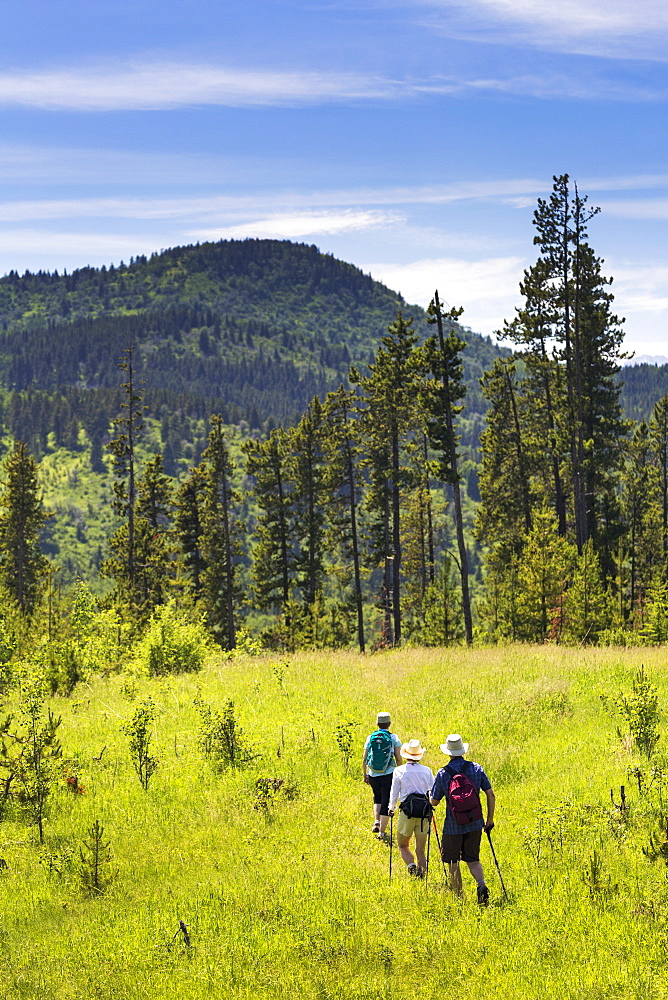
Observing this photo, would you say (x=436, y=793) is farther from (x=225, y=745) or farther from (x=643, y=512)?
(x=643, y=512)

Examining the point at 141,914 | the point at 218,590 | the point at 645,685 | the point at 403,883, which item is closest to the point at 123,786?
the point at 141,914

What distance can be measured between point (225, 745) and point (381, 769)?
4336 millimetres

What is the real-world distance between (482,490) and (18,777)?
3452 centimetres

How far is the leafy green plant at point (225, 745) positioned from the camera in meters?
13.4

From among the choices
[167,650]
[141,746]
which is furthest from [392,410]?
[141,746]

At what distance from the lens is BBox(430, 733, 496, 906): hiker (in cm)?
855

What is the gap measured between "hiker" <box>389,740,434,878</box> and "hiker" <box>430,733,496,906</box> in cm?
45

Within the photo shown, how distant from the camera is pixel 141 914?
8.60m

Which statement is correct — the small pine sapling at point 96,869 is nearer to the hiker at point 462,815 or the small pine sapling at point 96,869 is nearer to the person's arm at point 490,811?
the hiker at point 462,815

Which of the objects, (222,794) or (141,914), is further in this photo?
(222,794)

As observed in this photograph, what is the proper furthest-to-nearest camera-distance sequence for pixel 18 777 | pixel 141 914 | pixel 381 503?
pixel 381 503 → pixel 18 777 → pixel 141 914

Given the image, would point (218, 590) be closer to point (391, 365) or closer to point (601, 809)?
point (391, 365)

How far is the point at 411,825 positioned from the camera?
30.4 ft

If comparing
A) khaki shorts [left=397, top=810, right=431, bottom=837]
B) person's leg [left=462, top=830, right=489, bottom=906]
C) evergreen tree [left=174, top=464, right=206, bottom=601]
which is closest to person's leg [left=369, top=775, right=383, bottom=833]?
khaki shorts [left=397, top=810, right=431, bottom=837]
